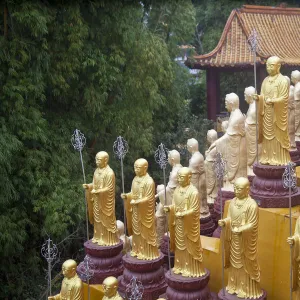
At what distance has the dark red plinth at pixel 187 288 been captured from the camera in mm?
6262

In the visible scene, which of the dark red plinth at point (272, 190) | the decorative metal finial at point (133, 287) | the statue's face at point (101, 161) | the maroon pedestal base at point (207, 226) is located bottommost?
the decorative metal finial at point (133, 287)

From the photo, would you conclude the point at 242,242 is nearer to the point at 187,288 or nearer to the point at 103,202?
the point at 187,288

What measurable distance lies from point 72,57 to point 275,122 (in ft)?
16.9

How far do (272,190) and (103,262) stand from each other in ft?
7.56

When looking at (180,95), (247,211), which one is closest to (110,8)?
(180,95)

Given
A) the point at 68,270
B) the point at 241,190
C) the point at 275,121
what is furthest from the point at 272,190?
the point at 68,270

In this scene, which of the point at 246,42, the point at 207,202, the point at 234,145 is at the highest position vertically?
the point at 246,42

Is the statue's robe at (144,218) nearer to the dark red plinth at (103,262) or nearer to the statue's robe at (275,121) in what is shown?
the dark red plinth at (103,262)

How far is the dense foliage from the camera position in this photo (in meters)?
10.1

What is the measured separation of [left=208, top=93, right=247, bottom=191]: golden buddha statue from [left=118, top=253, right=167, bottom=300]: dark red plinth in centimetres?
156

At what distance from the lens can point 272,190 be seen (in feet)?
22.1

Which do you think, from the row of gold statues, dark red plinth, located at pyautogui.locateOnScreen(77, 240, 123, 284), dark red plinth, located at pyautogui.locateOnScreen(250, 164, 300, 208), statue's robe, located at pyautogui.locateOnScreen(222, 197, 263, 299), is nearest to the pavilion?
the row of gold statues

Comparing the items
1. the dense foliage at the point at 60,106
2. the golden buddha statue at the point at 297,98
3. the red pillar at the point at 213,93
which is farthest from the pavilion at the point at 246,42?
the golden buddha statue at the point at 297,98

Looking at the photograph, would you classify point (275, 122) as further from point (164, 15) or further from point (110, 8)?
point (164, 15)
